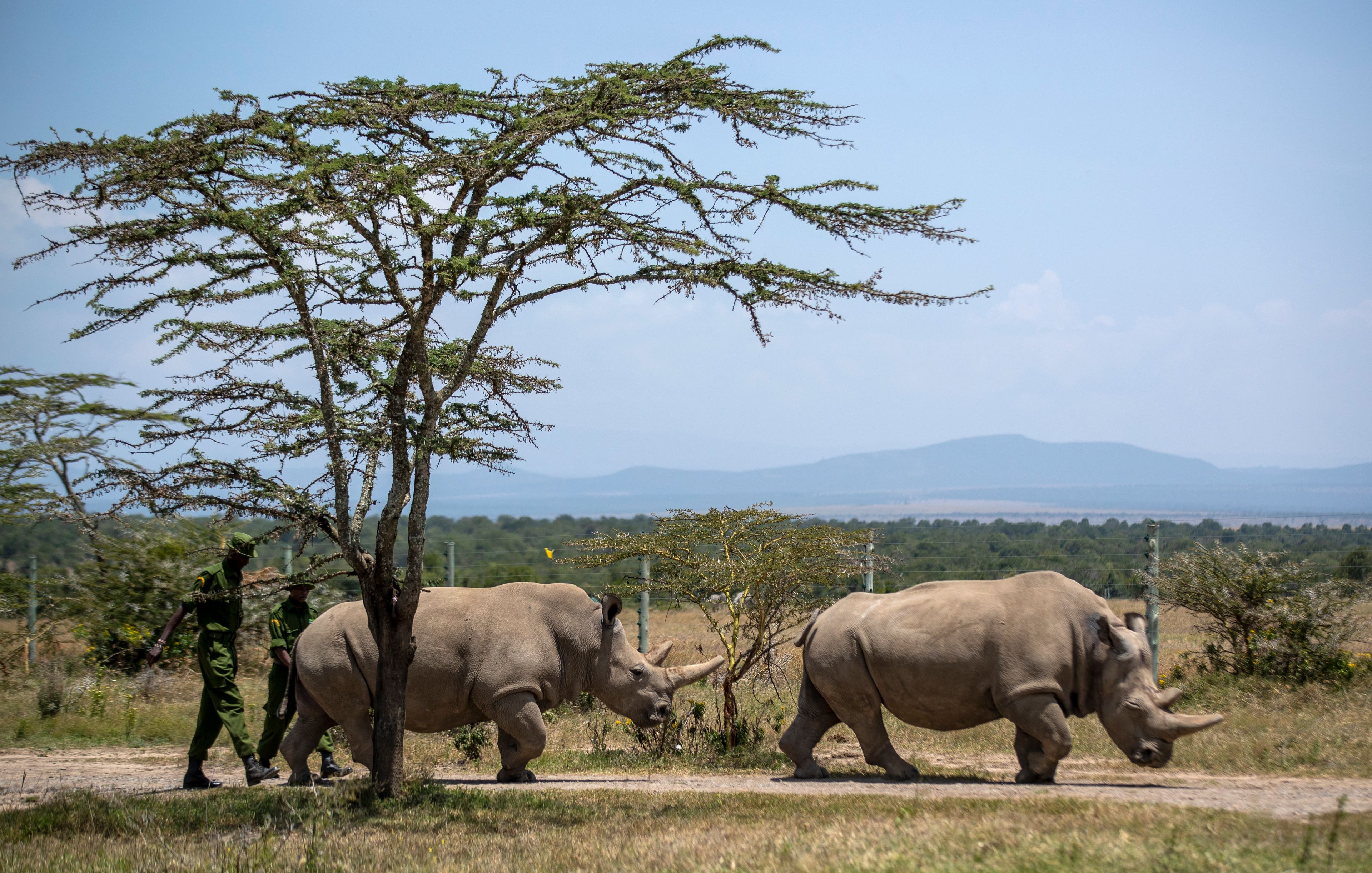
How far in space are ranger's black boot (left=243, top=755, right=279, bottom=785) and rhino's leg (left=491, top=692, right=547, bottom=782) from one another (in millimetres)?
2262

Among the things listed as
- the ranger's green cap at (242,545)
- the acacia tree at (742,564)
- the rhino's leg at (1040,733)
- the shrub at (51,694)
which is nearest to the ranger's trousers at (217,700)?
the ranger's green cap at (242,545)

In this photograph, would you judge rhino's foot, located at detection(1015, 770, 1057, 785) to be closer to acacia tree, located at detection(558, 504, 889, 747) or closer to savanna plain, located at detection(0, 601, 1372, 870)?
savanna plain, located at detection(0, 601, 1372, 870)

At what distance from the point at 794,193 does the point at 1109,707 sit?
508 centimetres

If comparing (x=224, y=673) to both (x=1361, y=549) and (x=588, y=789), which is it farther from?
(x=1361, y=549)

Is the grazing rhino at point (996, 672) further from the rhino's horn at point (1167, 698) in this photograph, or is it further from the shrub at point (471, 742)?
the shrub at point (471, 742)

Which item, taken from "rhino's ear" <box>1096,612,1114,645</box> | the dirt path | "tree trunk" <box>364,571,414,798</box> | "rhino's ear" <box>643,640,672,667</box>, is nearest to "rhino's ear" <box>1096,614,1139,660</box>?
"rhino's ear" <box>1096,612,1114,645</box>

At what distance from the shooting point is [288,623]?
1077 centimetres

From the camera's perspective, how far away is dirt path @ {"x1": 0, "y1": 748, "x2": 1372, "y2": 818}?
8.20 meters

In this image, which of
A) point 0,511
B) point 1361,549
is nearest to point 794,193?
point 0,511

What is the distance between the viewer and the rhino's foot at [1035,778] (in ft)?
30.3

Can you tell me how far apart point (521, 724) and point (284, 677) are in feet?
8.97

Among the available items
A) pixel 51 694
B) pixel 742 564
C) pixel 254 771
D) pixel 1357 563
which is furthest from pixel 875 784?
pixel 1357 563

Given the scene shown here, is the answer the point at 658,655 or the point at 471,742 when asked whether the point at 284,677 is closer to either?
the point at 471,742

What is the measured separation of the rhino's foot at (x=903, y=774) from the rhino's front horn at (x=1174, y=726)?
2.02 meters
